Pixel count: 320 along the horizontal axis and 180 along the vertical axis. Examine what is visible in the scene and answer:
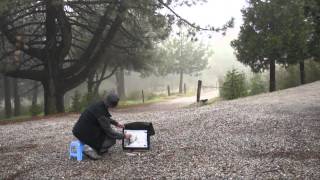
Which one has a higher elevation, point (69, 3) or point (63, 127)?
point (69, 3)

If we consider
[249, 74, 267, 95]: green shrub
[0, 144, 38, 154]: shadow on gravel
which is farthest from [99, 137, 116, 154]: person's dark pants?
[249, 74, 267, 95]: green shrub

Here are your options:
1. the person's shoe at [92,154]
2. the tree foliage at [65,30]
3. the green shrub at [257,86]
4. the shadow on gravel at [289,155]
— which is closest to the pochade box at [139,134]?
the person's shoe at [92,154]

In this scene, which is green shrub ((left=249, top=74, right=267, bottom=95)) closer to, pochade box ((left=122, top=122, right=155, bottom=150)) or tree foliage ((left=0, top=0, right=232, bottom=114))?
tree foliage ((left=0, top=0, right=232, bottom=114))

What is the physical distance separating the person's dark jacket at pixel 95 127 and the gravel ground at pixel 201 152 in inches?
15.9

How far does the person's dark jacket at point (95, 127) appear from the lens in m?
9.82

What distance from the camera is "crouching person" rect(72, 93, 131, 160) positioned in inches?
386

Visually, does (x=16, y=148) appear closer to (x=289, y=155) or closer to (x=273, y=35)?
(x=289, y=155)

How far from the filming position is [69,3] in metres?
23.0

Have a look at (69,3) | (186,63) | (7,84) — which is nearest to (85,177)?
(69,3)

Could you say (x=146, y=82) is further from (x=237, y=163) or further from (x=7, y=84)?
(x=237, y=163)

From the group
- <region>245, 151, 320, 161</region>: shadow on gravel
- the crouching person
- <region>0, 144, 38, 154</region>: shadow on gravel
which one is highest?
the crouching person

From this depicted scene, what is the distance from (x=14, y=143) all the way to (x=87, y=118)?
3.92 meters

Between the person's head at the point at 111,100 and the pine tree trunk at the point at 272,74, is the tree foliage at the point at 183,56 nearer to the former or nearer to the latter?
the pine tree trunk at the point at 272,74

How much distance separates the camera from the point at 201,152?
10141 millimetres
